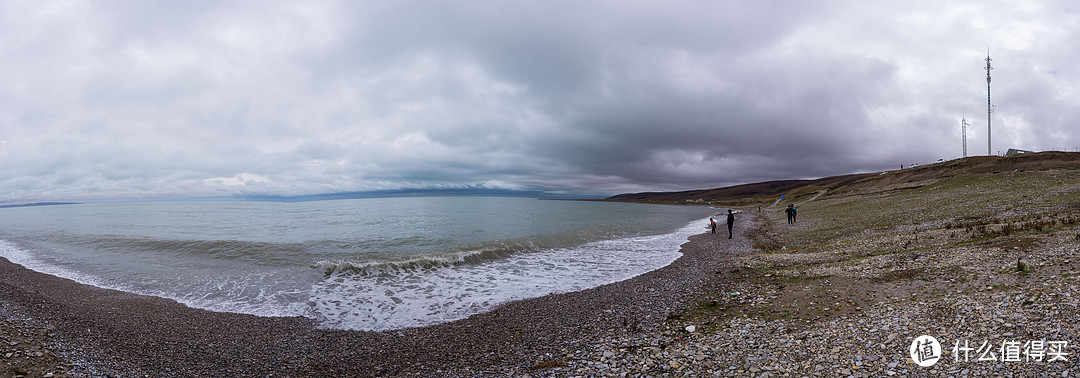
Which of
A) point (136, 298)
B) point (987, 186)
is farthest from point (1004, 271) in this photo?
point (987, 186)

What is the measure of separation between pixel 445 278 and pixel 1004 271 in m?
21.1

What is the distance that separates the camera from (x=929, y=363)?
6887 mm

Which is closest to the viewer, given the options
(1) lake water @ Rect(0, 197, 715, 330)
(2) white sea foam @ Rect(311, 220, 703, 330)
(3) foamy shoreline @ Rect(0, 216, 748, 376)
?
(3) foamy shoreline @ Rect(0, 216, 748, 376)

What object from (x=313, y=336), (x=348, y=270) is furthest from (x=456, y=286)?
(x=348, y=270)

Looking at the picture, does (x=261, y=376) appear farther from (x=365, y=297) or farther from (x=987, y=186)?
(x=987, y=186)

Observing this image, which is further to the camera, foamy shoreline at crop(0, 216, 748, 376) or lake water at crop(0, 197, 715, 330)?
lake water at crop(0, 197, 715, 330)

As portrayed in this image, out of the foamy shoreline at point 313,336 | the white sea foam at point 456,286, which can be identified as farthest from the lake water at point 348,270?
the foamy shoreline at point 313,336

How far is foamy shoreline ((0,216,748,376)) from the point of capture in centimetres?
952

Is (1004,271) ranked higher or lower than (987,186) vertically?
lower

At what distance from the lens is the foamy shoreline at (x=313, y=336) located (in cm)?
952

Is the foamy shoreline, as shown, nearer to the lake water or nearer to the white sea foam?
the white sea foam

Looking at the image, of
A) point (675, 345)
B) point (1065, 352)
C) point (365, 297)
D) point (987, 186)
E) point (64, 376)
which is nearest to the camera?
point (1065, 352)

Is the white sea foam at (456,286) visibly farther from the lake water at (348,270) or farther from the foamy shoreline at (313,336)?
the foamy shoreline at (313,336)

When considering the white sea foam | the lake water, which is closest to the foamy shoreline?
the white sea foam
